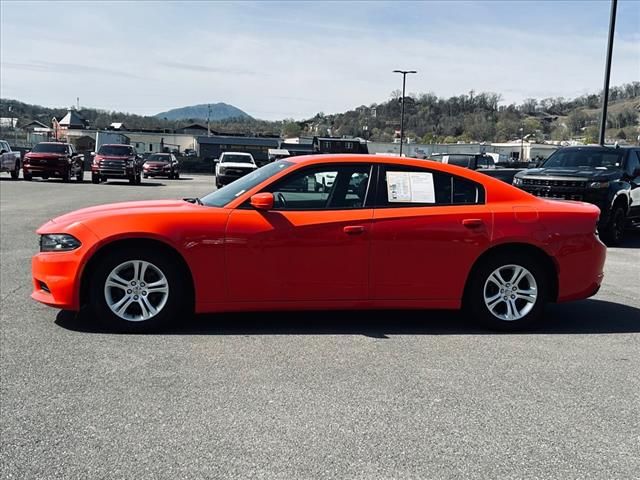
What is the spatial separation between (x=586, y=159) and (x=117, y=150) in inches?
917

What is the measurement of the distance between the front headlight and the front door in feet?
4.22

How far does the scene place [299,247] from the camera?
221 inches

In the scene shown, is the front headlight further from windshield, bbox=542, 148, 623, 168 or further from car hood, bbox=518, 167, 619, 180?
windshield, bbox=542, 148, 623, 168

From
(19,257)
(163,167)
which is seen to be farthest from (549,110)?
(19,257)

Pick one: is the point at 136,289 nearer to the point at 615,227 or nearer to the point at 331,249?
the point at 331,249

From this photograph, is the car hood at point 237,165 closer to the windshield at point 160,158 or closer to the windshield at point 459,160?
the windshield at point 459,160

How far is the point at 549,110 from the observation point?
125 metres

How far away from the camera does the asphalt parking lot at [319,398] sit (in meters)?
3.39

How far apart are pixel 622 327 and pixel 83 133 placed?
112 meters

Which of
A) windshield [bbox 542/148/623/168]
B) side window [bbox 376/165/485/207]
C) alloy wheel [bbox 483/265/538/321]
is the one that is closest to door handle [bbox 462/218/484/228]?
side window [bbox 376/165/485/207]

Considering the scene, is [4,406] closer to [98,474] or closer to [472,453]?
[98,474]

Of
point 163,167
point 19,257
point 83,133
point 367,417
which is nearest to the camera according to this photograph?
point 367,417

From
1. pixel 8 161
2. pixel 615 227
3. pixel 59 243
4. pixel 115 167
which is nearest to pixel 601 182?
pixel 615 227

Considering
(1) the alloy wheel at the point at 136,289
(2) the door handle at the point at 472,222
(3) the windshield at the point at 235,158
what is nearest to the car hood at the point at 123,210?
(1) the alloy wheel at the point at 136,289
